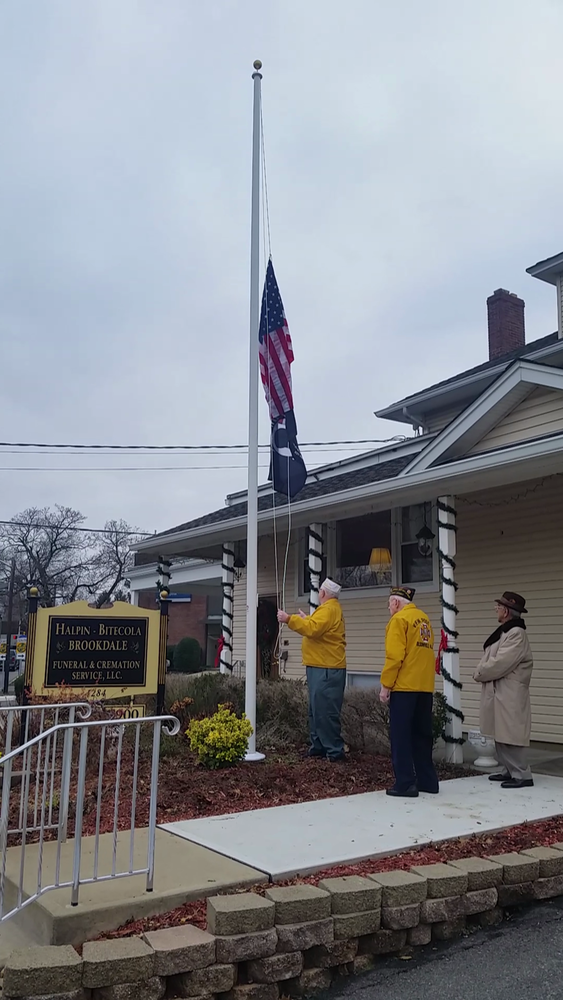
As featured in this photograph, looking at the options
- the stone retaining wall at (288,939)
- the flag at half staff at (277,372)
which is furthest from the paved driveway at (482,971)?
the flag at half staff at (277,372)

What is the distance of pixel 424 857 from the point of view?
495cm

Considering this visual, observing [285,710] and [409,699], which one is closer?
[409,699]

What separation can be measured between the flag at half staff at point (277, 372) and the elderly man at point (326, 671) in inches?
55.9

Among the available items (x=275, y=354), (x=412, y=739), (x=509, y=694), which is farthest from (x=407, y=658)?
(x=275, y=354)

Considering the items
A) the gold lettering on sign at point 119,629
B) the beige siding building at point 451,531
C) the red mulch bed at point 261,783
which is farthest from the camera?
the beige siding building at point 451,531

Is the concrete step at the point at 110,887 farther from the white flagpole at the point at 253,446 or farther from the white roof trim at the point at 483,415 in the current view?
the white roof trim at the point at 483,415

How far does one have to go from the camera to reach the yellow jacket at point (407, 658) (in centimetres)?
663

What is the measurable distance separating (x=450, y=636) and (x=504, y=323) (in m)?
10.2

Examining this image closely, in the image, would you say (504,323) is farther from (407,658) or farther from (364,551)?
(407,658)

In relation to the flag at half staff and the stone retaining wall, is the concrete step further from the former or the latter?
the flag at half staff

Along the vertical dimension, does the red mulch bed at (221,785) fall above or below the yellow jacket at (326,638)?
below

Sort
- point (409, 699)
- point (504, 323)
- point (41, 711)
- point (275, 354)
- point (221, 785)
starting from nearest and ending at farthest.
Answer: point (41, 711) < point (409, 699) < point (221, 785) < point (275, 354) < point (504, 323)

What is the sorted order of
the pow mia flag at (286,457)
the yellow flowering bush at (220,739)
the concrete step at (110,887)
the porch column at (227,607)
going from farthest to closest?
1. the porch column at (227,607)
2. the pow mia flag at (286,457)
3. the yellow flowering bush at (220,739)
4. the concrete step at (110,887)

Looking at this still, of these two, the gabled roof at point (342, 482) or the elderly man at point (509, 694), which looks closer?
the elderly man at point (509, 694)
